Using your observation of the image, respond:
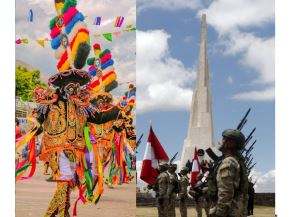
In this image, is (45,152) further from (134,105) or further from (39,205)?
(134,105)

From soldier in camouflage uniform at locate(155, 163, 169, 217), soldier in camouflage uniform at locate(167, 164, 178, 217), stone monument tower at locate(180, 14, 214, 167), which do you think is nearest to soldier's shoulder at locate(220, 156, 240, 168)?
soldier in camouflage uniform at locate(155, 163, 169, 217)

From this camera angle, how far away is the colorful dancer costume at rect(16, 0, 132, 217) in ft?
31.7

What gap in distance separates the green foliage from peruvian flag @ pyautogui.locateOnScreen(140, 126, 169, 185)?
2.20 m

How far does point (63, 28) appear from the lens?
9891mm

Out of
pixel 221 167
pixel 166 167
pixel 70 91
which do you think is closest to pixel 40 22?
pixel 70 91

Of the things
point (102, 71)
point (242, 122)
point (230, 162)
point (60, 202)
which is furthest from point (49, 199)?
point (230, 162)

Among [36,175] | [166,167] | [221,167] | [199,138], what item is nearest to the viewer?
[221,167]

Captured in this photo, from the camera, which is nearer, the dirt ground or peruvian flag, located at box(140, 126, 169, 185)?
peruvian flag, located at box(140, 126, 169, 185)

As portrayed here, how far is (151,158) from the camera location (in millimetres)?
8883

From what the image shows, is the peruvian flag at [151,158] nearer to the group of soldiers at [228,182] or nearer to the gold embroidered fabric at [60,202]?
the gold embroidered fabric at [60,202]

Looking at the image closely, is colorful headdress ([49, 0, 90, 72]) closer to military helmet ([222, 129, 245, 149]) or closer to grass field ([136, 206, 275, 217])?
grass field ([136, 206, 275, 217])

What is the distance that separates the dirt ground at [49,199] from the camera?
957 centimetres
